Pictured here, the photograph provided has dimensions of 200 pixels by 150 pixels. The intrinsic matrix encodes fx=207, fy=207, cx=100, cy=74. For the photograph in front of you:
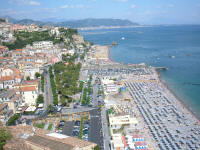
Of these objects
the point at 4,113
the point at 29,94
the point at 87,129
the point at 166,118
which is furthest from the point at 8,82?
the point at 166,118

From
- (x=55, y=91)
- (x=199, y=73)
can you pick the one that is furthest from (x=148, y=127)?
(x=199, y=73)

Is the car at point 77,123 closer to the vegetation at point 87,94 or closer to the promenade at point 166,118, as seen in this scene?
the vegetation at point 87,94

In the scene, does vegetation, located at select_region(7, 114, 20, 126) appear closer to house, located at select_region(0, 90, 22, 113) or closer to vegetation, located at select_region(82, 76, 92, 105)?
house, located at select_region(0, 90, 22, 113)

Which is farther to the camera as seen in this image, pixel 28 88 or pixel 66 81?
pixel 66 81

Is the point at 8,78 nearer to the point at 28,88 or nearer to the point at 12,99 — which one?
the point at 28,88

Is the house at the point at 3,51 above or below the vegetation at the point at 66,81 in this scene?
above

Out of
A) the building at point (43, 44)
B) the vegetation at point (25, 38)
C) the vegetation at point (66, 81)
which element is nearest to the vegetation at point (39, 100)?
the vegetation at point (66, 81)

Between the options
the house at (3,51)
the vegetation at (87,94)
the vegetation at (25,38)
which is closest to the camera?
the vegetation at (87,94)
